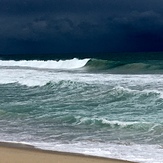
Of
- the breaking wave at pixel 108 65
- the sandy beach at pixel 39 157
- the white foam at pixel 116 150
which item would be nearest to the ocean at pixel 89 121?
the white foam at pixel 116 150

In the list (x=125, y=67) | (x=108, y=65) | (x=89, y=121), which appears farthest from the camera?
(x=108, y=65)

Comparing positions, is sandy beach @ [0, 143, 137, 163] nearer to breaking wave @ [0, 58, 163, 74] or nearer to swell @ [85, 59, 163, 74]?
breaking wave @ [0, 58, 163, 74]

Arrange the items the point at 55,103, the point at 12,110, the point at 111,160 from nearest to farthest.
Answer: the point at 111,160 → the point at 12,110 → the point at 55,103

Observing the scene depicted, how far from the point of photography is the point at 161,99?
14523mm

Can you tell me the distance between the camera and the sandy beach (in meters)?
7.31

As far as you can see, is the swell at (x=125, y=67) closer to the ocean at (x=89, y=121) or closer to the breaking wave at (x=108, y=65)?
the breaking wave at (x=108, y=65)

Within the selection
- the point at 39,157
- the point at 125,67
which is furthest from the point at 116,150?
the point at 125,67

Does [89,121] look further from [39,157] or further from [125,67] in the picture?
[125,67]

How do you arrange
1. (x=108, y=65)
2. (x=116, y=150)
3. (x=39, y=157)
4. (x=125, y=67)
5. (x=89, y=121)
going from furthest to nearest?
(x=108, y=65) < (x=125, y=67) < (x=89, y=121) < (x=116, y=150) < (x=39, y=157)

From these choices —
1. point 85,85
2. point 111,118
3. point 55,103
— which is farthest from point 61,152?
point 85,85

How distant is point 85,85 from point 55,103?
15.1 feet

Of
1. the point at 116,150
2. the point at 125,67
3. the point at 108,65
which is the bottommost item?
the point at 116,150

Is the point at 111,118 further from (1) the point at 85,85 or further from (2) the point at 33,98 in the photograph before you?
(1) the point at 85,85

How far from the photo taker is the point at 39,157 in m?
7.61
